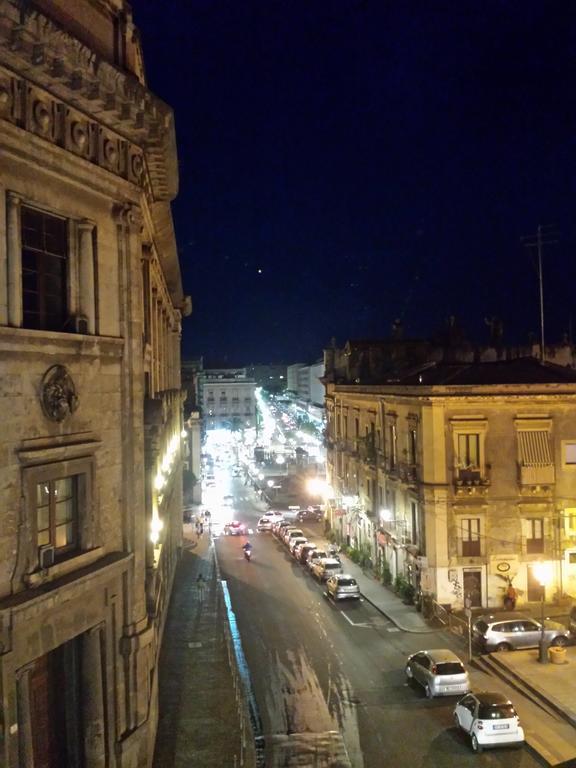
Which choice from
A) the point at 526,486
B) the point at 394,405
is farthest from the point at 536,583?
the point at 394,405

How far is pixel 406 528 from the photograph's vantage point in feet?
119

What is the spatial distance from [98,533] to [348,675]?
582 inches

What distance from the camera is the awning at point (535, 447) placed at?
33312 mm

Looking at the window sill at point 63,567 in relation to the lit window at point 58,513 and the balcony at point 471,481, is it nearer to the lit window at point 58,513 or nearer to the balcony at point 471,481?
the lit window at point 58,513

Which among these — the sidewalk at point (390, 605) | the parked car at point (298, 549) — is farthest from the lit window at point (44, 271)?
the parked car at point (298, 549)

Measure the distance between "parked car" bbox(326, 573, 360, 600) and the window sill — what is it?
2369 centimetres

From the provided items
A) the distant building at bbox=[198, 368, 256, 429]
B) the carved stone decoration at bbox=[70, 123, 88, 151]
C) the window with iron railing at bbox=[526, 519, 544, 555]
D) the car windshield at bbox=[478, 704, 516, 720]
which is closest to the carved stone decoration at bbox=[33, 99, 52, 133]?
the carved stone decoration at bbox=[70, 123, 88, 151]

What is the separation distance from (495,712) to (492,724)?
33 centimetres

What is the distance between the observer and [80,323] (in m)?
13.7

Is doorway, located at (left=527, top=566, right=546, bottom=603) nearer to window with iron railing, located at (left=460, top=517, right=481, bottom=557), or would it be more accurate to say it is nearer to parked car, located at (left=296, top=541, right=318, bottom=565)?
window with iron railing, located at (left=460, top=517, right=481, bottom=557)

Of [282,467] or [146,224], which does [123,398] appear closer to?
[146,224]

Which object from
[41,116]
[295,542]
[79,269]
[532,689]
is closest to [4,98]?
[41,116]

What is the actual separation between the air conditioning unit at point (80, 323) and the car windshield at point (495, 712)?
14864 millimetres

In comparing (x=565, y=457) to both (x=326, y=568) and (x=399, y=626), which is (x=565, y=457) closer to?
(x=399, y=626)
